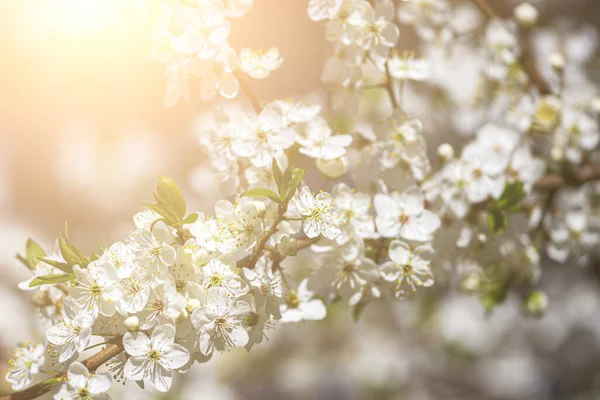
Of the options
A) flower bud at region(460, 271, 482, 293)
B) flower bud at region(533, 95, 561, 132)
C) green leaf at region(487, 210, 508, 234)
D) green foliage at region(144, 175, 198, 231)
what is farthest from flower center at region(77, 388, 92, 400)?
flower bud at region(533, 95, 561, 132)

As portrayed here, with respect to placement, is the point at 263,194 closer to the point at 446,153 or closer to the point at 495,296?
the point at 446,153

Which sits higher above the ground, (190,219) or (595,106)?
(190,219)

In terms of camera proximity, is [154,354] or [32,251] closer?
[154,354]

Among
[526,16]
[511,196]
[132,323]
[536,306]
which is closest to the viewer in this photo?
[132,323]

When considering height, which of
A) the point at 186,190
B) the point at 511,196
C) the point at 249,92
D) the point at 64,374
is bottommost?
the point at 186,190

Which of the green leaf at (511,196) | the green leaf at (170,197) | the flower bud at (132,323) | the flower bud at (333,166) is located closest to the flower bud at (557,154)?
the green leaf at (511,196)

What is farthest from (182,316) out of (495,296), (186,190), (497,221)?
(186,190)

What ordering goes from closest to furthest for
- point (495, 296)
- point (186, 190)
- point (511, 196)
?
point (511, 196) < point (495, 296) < point (186, 190)
